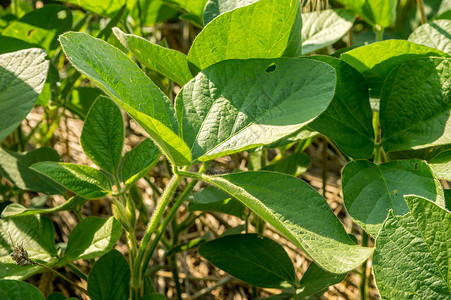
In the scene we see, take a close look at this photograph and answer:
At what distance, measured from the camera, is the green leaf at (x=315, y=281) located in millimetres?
668

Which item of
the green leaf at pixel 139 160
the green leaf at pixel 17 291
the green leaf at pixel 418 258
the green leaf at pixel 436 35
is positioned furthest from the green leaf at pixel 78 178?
the green leaf at pixel 436 35

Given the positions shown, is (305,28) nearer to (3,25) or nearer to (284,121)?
(284,121)

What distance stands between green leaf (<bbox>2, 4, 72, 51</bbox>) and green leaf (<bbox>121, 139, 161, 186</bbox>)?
366 mm

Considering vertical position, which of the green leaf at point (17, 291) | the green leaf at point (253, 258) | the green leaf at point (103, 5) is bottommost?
the green leaf at point (253, 258)

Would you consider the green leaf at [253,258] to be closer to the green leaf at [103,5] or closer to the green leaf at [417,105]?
the green leaf at [417,105]

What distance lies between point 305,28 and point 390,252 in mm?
589

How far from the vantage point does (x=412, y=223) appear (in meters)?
0.51

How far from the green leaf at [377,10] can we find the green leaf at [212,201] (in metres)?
0.47

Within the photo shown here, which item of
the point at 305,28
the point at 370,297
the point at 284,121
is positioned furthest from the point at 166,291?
the point at 284,121

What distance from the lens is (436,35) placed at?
803 mm

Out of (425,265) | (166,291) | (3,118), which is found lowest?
(166,291)

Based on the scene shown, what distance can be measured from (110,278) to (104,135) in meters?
0.21

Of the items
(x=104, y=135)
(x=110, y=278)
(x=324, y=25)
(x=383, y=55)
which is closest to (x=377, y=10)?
(x=324, y=25)

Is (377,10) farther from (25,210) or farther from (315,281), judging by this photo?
(25,210)
